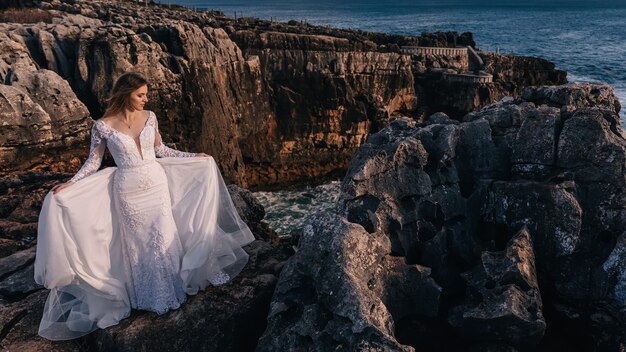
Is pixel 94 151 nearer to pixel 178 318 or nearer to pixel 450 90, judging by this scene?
pixel 178 318

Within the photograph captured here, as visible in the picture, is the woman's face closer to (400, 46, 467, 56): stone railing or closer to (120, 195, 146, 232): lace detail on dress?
(120, 195, 146, 232): lace detail on dress

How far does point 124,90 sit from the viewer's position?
233 inches

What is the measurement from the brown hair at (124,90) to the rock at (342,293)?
2.84 metres

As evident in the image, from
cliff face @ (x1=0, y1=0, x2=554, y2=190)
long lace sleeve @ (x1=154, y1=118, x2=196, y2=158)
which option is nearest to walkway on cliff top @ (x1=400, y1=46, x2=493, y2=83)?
cliff face @ (x1=0, y1=0, x2=554, y2=190)

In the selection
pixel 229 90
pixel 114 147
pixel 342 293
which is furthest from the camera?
pixel 229 90

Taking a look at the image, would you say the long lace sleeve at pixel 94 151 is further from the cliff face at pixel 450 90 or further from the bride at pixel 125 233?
the cliff face at pixel 450 90

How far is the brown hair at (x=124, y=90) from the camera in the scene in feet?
19.4

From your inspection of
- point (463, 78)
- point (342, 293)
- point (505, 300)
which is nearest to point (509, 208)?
point (505, 300)

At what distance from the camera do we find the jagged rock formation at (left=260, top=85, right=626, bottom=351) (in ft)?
16.7

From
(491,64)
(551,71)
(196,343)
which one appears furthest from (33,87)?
(551,71)

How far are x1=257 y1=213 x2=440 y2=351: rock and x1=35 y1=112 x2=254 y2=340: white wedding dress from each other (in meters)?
1.48

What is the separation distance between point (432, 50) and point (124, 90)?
34723 millimetres

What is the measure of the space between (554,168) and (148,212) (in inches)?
220

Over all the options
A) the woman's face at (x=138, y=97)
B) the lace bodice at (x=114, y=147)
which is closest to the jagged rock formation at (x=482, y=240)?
the lace bodice at (x=114, y=147)
